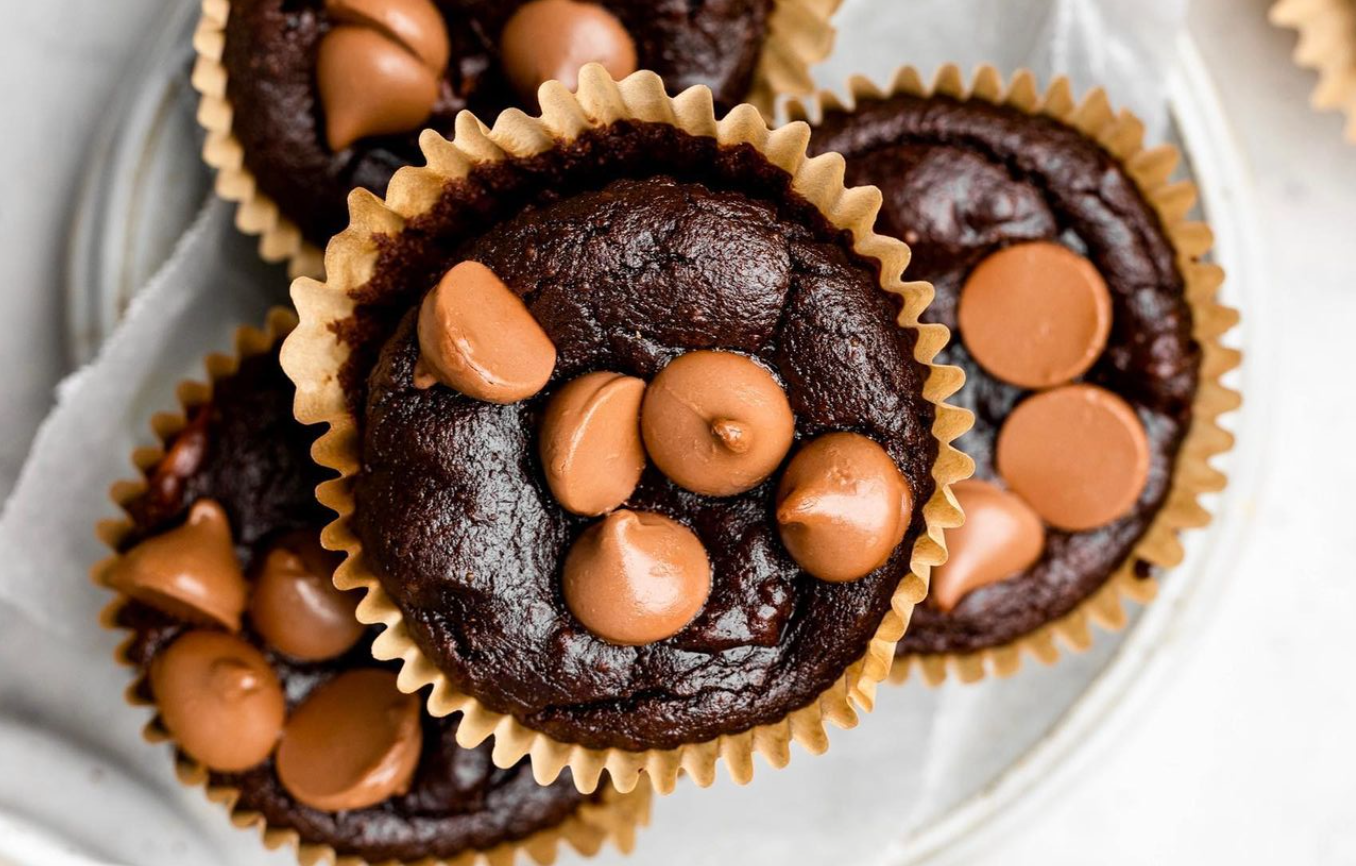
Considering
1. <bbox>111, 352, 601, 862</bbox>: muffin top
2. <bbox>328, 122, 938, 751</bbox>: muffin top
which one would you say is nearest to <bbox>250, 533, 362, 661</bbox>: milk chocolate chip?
<bbox>111, 352, 601, 862</bbox>: muffin top

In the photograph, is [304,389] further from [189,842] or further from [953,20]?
[953,20]

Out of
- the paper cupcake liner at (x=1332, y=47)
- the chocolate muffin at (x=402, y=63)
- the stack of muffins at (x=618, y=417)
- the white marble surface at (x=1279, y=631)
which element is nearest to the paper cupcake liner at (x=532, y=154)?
the stack of muffins at (x=618, y=417)

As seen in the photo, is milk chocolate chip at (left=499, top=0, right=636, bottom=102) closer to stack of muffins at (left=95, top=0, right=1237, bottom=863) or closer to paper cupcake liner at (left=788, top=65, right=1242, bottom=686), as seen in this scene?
stack of muffins at (left=95, top=0, right=1237, bottom=863)

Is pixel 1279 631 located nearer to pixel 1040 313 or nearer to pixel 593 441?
pixel 1040 313

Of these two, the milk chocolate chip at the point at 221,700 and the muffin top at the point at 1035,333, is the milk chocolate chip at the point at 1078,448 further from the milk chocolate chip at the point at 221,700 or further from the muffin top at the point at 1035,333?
the milk chocolate chip at the point at 221,700

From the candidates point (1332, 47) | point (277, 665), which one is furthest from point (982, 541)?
point (1332, 47)
